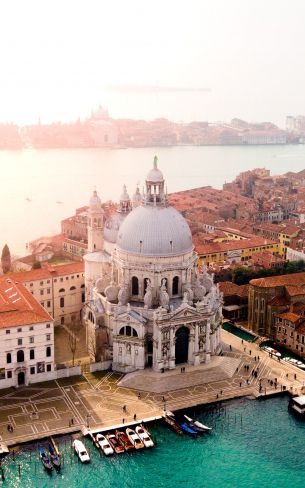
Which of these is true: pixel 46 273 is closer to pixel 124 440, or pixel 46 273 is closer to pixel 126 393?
pixel 126 393

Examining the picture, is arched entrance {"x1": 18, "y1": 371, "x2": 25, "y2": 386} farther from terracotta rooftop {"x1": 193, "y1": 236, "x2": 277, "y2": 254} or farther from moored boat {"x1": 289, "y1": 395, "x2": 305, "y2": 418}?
terracotta rooftop {"x1": 193, "y1": 236, "x2": 277, "y2": 254}

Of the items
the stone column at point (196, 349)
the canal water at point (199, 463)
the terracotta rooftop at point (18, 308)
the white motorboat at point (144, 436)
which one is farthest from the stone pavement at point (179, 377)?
the terracotta rooftop at point (18, 308)

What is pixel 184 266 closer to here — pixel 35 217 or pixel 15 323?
pixel 15 323

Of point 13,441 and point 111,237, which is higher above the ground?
point 111,237

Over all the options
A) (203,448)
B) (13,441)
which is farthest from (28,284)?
(203,448)

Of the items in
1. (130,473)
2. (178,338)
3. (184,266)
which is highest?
(184,266)

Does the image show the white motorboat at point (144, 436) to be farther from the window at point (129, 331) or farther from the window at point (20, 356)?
the window at point (20, 356)

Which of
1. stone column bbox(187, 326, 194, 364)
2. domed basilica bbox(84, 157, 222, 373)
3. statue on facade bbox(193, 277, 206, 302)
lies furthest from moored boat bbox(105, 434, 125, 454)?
statue on facade bbox(193, 277, 206, 302)

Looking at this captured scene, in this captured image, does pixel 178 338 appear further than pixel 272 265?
No
